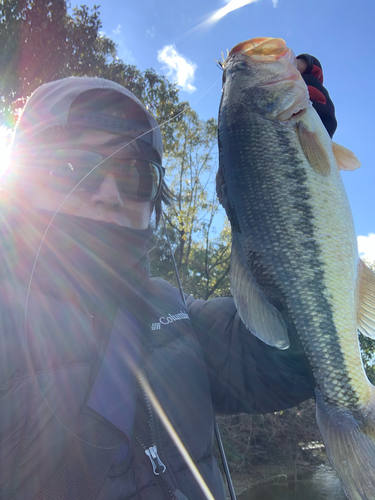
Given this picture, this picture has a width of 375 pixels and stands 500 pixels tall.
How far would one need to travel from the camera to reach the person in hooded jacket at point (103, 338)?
Result: 1.12 meters

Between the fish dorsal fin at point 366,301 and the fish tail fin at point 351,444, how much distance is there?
0.30 meters

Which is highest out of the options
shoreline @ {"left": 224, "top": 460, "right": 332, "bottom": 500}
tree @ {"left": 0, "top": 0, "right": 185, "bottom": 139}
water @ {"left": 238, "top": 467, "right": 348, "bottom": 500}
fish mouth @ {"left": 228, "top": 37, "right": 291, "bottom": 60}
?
tree @ {"left": 0, "top": 0, "right": 185, "bottom": 139}

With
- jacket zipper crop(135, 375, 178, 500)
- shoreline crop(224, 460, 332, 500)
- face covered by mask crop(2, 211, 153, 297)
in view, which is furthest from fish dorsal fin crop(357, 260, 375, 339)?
shoreline crop(224, 460, 332, 500)

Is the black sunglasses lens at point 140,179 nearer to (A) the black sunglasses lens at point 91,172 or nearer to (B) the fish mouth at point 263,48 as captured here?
(A) the black sunglasses lens at point 91,172

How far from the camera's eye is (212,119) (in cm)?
1378

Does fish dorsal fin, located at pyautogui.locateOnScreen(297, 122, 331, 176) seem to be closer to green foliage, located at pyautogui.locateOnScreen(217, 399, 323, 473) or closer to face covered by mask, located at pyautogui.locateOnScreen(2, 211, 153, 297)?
face covered by mask, located at pyautogui.locateOnScreen(2, 211, 153, 297)

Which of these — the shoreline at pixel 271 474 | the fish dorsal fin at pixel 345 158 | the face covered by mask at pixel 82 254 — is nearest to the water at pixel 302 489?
the shoreline at pixel 271 474

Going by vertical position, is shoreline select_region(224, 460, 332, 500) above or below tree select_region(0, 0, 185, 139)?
below

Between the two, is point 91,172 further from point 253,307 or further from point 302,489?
point 302,489

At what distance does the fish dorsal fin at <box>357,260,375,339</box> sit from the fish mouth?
1.10m

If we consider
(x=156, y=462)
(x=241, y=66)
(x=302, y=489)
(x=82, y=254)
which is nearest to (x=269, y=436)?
(x=302, y=489)

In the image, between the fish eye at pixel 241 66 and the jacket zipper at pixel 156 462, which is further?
the fish eye at pixel 241 66

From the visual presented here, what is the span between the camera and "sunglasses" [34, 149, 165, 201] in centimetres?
173

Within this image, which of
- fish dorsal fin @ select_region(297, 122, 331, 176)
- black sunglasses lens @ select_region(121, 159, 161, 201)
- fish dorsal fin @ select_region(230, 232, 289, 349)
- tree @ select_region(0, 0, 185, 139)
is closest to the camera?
fish dorsal fin @ select_region(230, 232, 289, 349)
